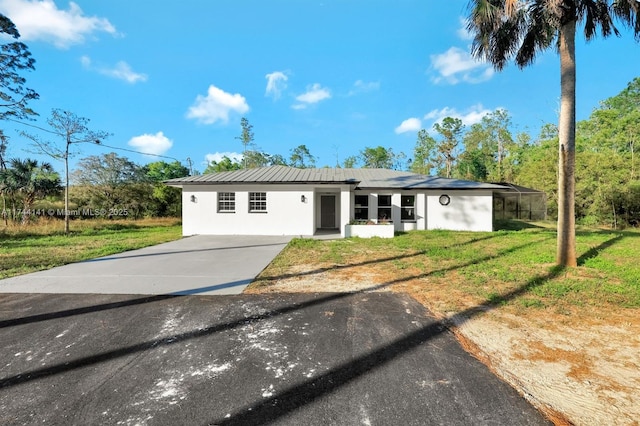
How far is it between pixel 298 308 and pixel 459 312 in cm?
229

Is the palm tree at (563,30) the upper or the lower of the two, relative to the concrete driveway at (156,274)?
A: upper

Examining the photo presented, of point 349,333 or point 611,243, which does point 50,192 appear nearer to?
point 349,333

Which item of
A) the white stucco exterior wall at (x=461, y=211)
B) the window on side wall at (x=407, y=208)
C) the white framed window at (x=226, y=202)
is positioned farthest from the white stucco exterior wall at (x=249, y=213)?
the white stucco exterior wall at (x=461, y=211)

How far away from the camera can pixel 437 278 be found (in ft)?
19.0

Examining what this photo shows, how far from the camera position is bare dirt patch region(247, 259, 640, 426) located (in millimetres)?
2123

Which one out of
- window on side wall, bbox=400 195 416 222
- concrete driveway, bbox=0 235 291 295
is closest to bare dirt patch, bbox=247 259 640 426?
concrete driveway, bbox=0 235 291 295

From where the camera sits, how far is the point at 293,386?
2.34 m

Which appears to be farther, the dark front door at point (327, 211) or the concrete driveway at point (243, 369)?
the dark front door at point (327, 211)

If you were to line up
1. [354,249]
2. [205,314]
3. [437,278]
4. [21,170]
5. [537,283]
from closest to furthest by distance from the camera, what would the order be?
[205,314] < [537,283] < [437,278] < [354,249] < [21,170]

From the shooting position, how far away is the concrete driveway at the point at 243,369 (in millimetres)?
2033

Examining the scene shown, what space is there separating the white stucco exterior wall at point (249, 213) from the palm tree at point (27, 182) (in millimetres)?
11602

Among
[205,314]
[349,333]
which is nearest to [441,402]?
[349,333]

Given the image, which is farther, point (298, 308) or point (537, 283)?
point (537, 283)

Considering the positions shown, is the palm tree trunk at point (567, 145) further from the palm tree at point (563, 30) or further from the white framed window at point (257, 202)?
the white framed window at point (257, 202)
